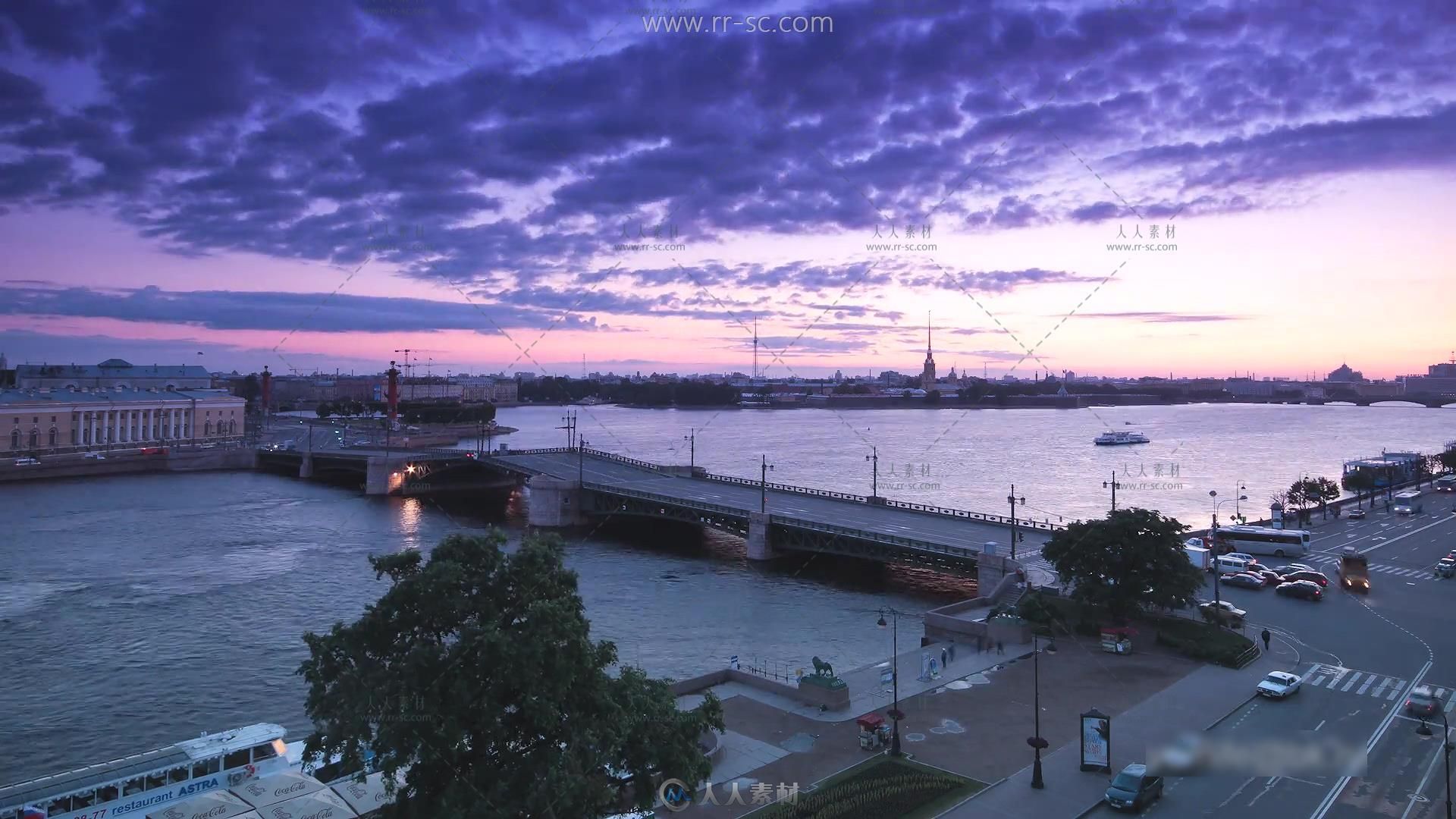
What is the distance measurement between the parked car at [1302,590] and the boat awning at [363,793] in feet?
77.1

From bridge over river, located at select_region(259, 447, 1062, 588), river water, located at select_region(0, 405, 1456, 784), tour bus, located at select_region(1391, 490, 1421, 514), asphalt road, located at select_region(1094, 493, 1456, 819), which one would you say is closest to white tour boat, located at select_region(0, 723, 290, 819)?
river water, located at select_region(0, 405, 1456, 784)

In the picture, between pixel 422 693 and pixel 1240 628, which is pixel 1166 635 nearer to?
pixel 1240 628

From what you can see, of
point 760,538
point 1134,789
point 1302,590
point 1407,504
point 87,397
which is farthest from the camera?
point 87,397

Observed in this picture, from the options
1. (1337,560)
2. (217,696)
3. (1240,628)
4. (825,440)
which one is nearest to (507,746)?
(217,696)

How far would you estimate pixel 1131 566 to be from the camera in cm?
2080

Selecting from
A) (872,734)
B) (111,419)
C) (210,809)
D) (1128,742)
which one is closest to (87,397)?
(111,419)

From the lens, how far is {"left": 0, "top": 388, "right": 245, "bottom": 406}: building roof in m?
67.6

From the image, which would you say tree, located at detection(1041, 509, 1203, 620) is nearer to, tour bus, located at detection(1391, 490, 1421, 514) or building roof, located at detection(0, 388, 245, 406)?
tour bus, located at detection(1391, 490, 1421, 514)

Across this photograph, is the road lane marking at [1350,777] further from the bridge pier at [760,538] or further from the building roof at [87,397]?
the building roof at [87,397]

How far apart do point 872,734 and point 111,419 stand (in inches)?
3252

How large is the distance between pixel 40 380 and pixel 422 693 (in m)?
112

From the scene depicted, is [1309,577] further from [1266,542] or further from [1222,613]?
[1222,613]

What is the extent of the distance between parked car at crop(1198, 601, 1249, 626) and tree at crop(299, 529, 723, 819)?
1640 centimetres

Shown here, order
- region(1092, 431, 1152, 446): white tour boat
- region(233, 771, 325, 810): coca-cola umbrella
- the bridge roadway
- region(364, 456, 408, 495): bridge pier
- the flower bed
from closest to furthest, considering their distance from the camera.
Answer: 1. the flower bed
2. region(233, 771, 325, 810): coca-cola umbrella
3. the bridge roadway
4. region(364, 456, 408, 495): bridge pier
5. region(1092, 431, 1152, 446): white tour boat
